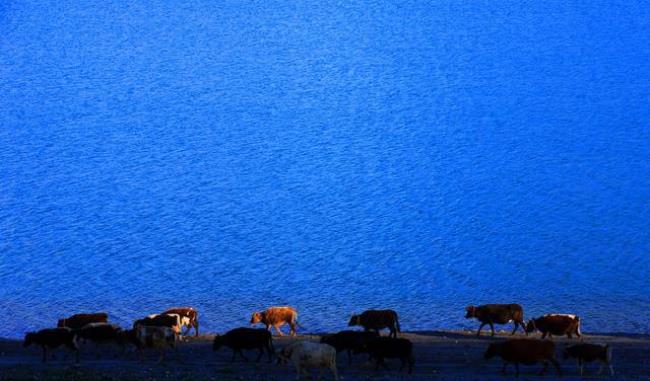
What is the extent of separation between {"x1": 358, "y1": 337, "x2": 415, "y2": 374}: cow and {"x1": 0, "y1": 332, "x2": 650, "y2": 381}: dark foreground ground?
240 millimetres

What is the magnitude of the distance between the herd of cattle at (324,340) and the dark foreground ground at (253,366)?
0.82ft

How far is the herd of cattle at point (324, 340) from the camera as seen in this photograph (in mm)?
16156

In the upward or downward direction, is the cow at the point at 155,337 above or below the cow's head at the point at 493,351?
above

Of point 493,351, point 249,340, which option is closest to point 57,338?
point 249,340

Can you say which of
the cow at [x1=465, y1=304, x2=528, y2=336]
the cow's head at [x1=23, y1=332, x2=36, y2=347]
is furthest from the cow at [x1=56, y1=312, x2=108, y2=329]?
the cow at [x1=465, y1=304, x2=528, y2=336]

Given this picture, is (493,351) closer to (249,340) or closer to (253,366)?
(253,366)

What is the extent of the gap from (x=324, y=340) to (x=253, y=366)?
59.0 inches

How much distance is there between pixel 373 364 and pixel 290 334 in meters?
5.75

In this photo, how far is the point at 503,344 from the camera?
54.1ft

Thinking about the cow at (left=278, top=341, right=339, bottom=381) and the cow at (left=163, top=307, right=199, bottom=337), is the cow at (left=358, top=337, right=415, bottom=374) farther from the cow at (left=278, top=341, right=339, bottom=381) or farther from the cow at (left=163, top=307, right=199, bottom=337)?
the cow at (left=163, top=307, right=199, bottom=337)

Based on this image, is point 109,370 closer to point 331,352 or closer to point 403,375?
point 331,352

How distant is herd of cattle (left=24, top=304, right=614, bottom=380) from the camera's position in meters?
16.2

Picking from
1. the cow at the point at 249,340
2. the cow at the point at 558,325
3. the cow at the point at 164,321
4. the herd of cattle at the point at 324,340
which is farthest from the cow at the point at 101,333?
the cow at the point at 558,325

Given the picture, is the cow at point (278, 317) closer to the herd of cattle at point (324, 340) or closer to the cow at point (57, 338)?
the herd of cattle at point (324, 340)
